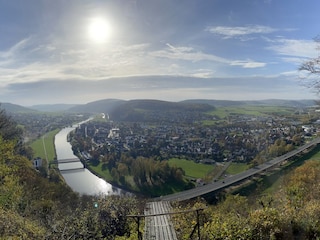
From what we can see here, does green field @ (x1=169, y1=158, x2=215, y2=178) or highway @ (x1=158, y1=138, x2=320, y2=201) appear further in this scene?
green field @ (x1=169, y1=158, x2=215, y2=178)

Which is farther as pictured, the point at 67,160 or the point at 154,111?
the point at 154,111

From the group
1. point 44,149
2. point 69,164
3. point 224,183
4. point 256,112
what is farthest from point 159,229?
point 256,112

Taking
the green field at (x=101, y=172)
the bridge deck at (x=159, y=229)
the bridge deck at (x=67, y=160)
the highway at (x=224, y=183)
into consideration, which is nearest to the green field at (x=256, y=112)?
the highway at (x=224, y=183)

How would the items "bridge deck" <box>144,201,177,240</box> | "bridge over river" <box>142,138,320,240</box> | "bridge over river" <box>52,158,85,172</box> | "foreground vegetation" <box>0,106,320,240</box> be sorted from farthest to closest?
"bridge over river" <box>52,158,85,172</box> < "bridge over river" <box>142,138,320,240</box> < "bridge deck" <box>144,201,177,240</box> < "foreground vegetation" <box>0,106,320,240</box>

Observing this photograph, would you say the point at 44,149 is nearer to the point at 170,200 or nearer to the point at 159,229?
the point at 170,200

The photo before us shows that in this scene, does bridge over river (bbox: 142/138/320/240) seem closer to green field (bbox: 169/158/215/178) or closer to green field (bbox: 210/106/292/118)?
green field (bbox: 169/158/215/178)

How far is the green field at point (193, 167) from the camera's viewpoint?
29641 millimetres

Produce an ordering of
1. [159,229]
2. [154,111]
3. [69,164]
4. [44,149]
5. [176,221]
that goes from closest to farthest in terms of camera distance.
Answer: [159,229], [176,221], [69,164], [44,149], [154,111]

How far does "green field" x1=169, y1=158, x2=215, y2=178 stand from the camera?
97.2 feet

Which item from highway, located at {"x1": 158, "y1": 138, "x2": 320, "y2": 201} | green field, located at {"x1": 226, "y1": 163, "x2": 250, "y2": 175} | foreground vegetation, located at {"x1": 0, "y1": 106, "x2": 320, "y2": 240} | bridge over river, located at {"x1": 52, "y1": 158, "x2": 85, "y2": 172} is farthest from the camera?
bridge over river, located at {"x1": 52, "y1": 158, "x2": 85, "y2": 172}

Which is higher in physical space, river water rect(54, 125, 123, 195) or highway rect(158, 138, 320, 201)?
highway rect(158, 138, 320, 201)

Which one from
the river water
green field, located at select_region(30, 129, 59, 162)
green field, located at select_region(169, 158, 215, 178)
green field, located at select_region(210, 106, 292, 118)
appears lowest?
the river water

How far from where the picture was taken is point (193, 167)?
32406 millimetres

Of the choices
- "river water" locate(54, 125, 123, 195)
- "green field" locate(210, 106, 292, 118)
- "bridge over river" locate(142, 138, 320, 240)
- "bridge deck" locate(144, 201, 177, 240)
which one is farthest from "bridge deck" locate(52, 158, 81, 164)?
"green field" locate(210, 106, 292, 118)
